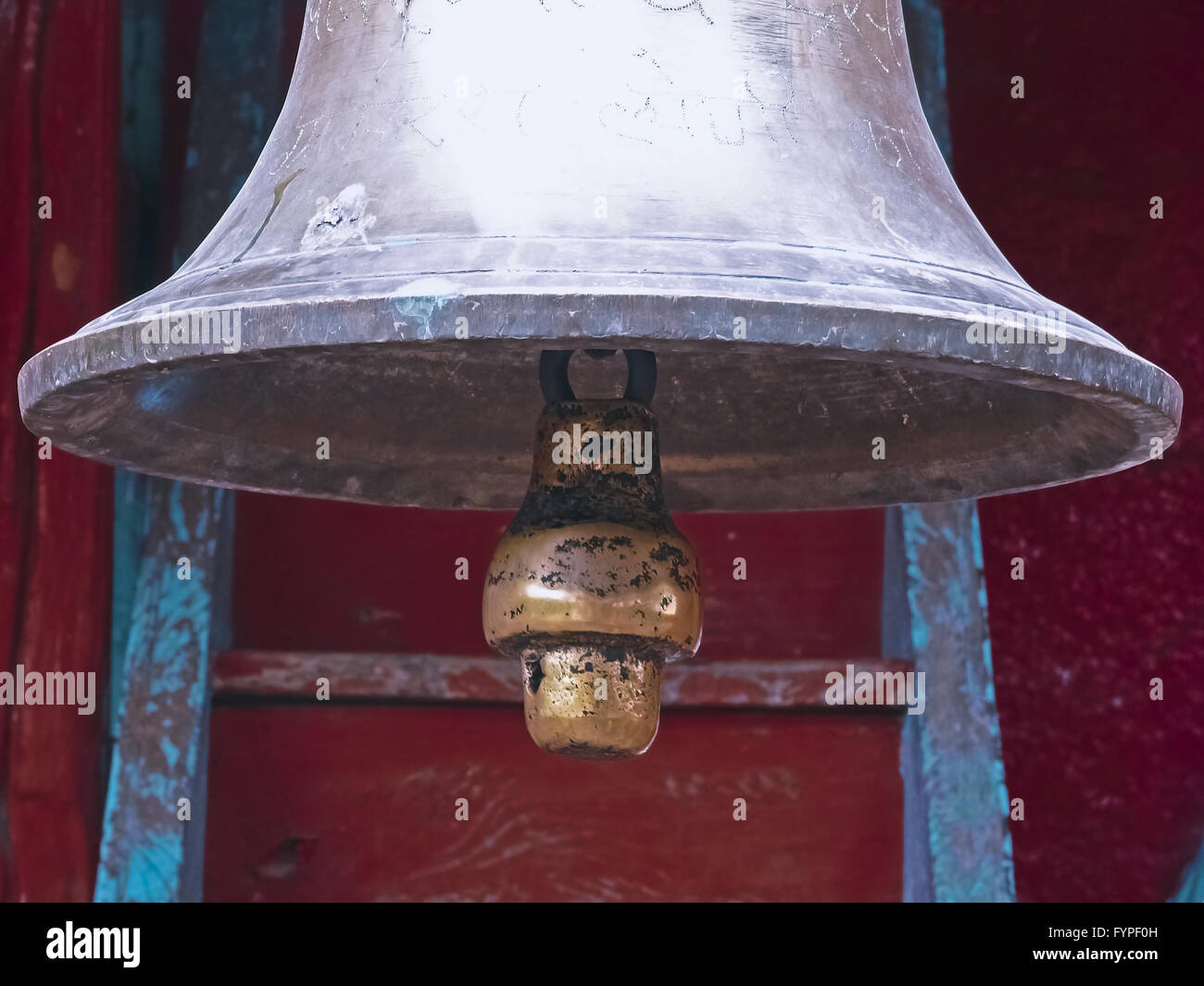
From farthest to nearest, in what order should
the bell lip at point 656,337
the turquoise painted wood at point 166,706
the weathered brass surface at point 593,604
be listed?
the turquoise painted wood at point 166,706 → the weathered brass surface at point 593,604 → the bell lip at point 656,337

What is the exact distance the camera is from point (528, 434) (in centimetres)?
94

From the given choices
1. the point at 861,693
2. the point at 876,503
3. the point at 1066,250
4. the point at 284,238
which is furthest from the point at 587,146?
the point at 1066,250

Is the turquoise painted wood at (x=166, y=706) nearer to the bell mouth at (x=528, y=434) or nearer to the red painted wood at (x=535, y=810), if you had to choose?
the red painted wood at (x=535, y=810)

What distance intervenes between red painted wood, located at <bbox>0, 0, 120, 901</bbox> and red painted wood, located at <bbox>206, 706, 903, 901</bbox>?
0.35ft

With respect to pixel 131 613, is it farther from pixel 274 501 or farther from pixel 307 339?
pixel 307 339

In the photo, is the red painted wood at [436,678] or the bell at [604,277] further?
the red painted wood at [436,678]

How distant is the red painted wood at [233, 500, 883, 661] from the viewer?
1247 millimetres

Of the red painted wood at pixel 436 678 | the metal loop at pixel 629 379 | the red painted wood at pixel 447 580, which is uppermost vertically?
the metal loop at pixel 629 379

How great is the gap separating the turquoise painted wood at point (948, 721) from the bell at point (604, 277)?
12.3 inches

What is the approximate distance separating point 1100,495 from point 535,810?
1.70 ft

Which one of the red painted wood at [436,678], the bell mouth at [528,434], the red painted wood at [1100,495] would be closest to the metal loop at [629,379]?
the bell mouth at [528,434]

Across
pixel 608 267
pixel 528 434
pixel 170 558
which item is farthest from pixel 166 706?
pixel 608 267

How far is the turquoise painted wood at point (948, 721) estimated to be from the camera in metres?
1.15

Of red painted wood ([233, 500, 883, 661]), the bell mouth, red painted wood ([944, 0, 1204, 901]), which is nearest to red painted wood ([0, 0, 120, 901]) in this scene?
red painted wood ([233, 500, 883, 661])
